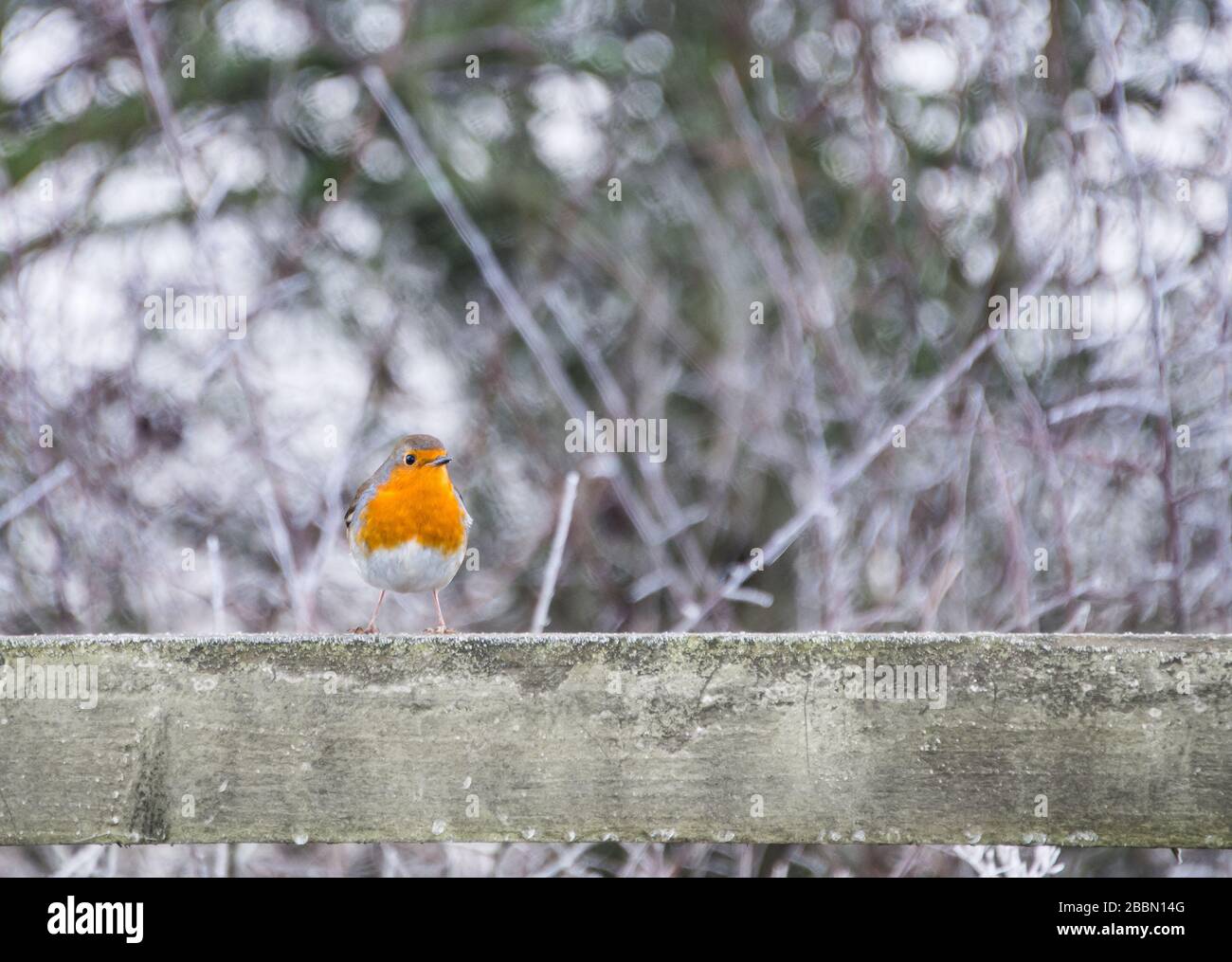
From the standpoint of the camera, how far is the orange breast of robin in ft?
9.89

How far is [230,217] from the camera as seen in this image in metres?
5.11

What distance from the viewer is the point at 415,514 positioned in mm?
3025

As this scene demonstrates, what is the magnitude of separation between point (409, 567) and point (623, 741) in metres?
1.29

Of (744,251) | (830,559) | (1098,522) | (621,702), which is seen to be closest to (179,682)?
(621,702)

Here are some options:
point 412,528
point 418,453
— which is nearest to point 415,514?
point 412,528

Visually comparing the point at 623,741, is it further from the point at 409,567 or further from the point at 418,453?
the point at 418,453

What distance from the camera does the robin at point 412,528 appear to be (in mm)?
3006

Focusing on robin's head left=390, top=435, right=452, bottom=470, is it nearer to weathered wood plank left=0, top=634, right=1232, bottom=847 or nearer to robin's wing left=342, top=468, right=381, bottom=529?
robin's wing left=342, top=468, right=381, bottom=529

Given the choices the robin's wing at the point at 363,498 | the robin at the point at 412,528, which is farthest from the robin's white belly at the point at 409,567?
the robin's wing at the point at 363,498

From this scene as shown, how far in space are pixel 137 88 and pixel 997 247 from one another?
121 inches

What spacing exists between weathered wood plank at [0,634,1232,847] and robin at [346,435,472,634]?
113cm

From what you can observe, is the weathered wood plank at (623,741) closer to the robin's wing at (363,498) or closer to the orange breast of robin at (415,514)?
the orange breast of robin at (415,514)

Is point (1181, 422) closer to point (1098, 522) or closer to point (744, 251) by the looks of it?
point (1098, 522)

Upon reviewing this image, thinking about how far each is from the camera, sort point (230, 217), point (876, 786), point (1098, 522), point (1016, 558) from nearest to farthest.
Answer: point (876, 786), point (1016, 558), point (1098, 522), point (230, 217)
